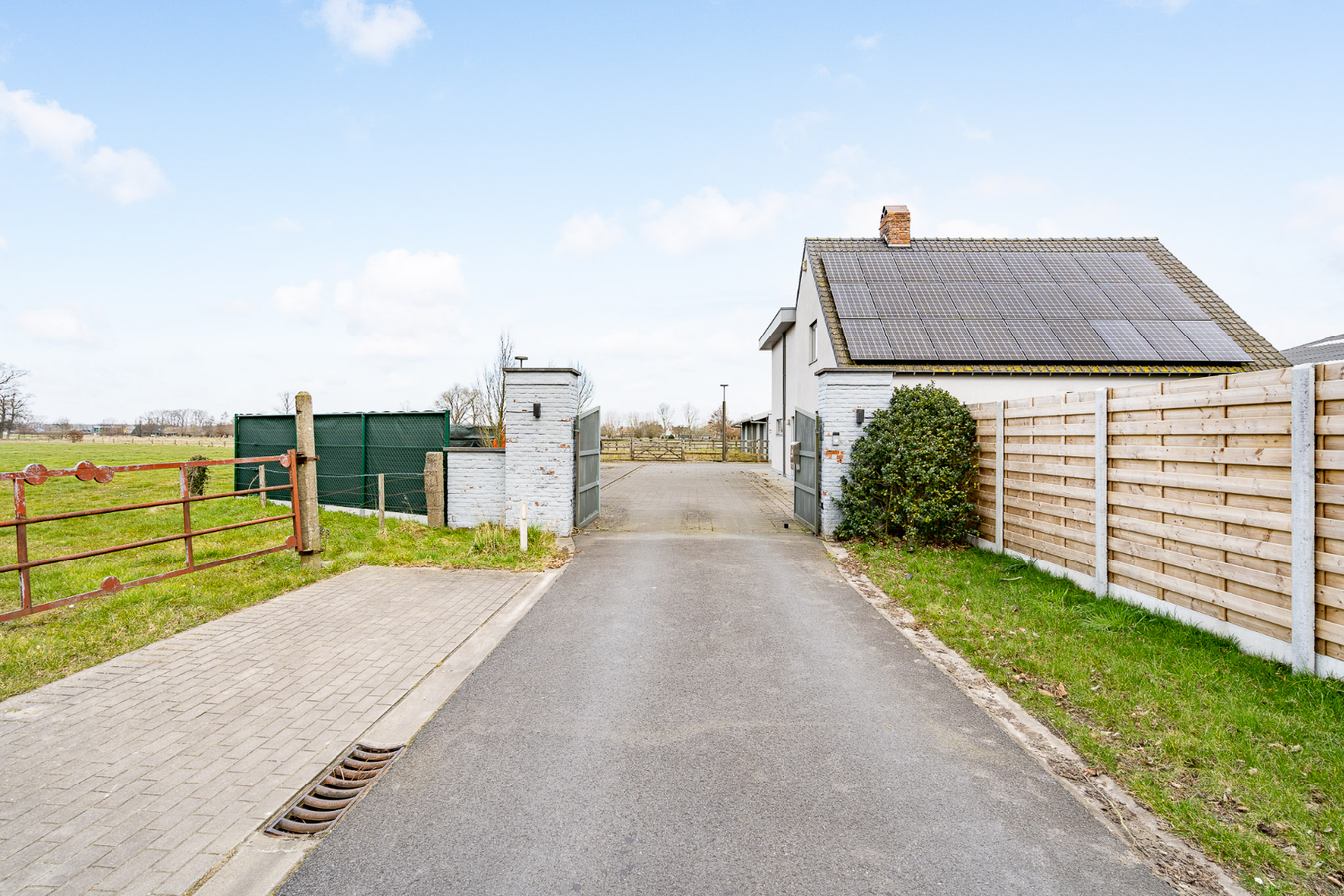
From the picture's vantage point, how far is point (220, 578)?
7008 millimetres

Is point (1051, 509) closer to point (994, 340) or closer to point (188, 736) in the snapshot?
point (188, 736)

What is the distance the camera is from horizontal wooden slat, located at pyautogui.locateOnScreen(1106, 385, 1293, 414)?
431cm

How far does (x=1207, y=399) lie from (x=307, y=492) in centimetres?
922

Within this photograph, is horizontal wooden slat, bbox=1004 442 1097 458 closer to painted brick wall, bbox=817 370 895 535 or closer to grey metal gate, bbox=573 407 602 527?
painted brick wall, bbox=817 370 895 535

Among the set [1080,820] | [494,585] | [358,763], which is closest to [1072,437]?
[1080,820]

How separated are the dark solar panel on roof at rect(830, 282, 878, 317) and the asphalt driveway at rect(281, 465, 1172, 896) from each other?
432 inches

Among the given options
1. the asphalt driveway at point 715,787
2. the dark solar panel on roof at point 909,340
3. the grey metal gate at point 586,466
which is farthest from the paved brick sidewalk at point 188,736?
the dark solar panel on roof at point 909,340

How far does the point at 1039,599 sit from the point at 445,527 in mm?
8765

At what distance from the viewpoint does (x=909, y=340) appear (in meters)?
14.0

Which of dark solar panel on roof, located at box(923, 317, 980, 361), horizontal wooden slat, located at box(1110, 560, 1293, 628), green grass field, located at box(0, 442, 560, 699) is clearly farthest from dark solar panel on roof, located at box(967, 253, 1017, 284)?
green grass field, located at box(0, 442, 560, 699)

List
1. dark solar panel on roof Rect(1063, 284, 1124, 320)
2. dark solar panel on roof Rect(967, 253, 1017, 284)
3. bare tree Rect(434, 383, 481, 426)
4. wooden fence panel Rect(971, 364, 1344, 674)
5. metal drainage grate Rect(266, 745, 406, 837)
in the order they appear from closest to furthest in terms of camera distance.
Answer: metal drainage grate Rect(266, 745, 406, 837) → wooden fence panel Rect(971, 364, 1344, 674) → dark solar panel on roof Rect(1063, 284, 1124, 320) → dark solar panel on roof Rect(967, 253, 1017, 284) → bare tree Rect(434, 383, 481, 426)

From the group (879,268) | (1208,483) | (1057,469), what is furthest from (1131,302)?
(1208,483)

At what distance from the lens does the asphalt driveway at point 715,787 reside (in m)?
2.38

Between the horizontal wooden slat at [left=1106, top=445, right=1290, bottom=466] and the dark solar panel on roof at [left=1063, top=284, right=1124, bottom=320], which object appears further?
the dark solar panel on roof at [left=1063, top=284, right=1124, bottom=320]
